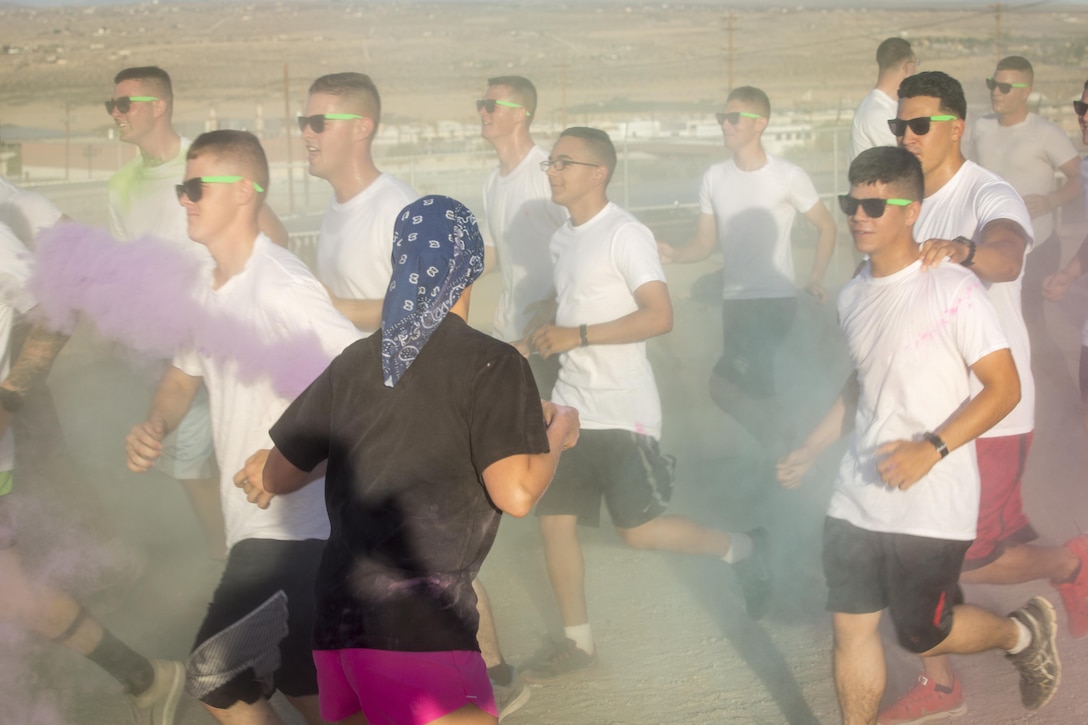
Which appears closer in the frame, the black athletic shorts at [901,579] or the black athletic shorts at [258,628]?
the black athletic shorts at [258,628]

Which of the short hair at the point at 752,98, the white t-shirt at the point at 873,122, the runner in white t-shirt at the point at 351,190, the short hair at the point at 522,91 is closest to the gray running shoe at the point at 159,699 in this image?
the runner in white t-shirt at the point at 351,190

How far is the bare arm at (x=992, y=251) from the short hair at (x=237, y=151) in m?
2.09

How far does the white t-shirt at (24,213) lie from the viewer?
4.23 m

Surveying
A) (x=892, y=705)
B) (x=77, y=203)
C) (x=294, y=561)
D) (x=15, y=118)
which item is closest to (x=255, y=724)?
(x=294, y=561)

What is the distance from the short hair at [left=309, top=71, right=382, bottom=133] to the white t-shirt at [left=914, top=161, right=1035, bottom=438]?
2.30 metres

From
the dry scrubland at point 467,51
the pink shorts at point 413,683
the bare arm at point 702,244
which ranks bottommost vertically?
the pink shorts at point 413,683

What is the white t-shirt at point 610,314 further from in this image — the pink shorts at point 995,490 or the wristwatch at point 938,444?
the wristwatch at point 938,444

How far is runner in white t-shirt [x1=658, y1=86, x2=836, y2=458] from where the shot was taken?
6105 millimetres

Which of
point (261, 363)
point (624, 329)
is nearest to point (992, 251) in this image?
point (624, 329)

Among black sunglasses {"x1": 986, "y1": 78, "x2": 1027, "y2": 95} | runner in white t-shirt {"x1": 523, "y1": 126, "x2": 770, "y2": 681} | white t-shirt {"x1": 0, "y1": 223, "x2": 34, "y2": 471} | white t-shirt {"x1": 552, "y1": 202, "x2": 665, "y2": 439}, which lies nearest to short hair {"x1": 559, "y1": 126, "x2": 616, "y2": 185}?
runner in white t-shirt {"x1": 523, "y1": 126, "x2": 770, "y2": 681}

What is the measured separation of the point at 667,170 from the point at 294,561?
22.1 metres

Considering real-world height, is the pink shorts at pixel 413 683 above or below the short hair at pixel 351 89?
below

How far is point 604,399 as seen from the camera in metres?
4.54

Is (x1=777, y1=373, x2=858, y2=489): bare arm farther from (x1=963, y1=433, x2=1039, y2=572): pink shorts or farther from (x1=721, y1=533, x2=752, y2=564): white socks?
(x1=721, y1=533, x2=752, y2=564): white socks
